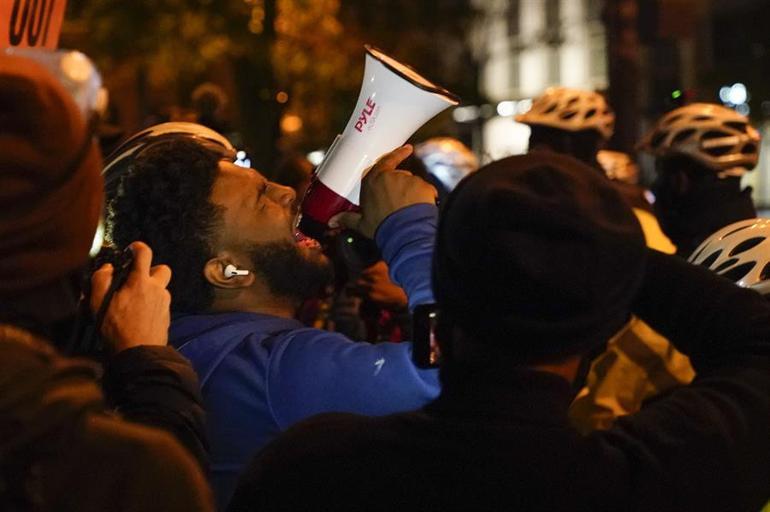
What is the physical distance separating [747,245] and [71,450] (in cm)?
278

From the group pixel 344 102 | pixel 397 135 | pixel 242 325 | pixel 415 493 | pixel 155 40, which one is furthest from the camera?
pixel 344 102

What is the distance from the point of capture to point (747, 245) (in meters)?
3.92

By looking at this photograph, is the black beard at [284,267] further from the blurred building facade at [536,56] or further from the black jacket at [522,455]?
the blurred building facade at [536,56]

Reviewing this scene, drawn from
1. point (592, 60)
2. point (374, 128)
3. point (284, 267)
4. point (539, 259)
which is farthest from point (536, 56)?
point (539, 259)

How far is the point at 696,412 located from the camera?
2.16m

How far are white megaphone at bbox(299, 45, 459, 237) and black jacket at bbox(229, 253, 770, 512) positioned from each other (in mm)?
1319

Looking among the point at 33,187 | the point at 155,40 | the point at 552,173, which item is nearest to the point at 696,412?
the point at 552,173

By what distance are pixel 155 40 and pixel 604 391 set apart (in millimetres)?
15653

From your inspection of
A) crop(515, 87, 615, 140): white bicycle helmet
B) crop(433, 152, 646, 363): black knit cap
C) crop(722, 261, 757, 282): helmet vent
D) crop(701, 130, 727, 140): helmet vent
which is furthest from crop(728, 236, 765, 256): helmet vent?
crop(515, 87, 615, 140): white bicycle helmet

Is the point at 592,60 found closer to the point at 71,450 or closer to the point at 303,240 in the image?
the point at 303,240

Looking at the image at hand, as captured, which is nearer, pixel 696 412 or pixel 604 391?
pixel 696 412

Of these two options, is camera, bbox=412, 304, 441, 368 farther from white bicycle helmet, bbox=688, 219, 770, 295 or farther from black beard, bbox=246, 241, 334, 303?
white bicycle helmet, bbox=688, 219, 770, 295

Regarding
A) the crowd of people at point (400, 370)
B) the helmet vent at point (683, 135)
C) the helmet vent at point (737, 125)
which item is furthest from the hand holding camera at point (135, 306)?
the helmet vent at point (737, 125)

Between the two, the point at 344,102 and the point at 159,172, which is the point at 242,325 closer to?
the point at 159,172
